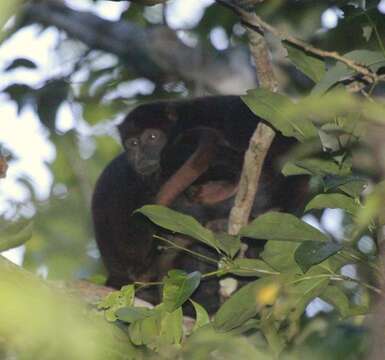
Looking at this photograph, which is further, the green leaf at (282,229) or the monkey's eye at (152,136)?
the monkey's eye at (152,136)

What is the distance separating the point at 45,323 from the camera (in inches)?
36.6

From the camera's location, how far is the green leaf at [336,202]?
2498 mm

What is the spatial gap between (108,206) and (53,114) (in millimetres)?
957

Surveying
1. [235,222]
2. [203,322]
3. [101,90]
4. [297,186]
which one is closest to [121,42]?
[101,90]

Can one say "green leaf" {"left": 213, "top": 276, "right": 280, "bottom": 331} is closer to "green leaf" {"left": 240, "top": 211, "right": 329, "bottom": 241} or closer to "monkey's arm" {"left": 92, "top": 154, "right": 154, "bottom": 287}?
"green leaf" {"left": 240, "top": 211, "right": 329, "bottom": 241}

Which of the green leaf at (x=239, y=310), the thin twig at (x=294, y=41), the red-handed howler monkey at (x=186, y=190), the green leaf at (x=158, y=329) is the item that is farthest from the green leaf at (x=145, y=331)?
the red-handed howler monkey at (x=186, y=190)

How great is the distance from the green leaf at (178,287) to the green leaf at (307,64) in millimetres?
829

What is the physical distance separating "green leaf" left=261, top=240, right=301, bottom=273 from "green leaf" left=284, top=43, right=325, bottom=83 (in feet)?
1.97

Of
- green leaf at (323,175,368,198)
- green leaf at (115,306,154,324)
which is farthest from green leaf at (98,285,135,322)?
green leaf at (323,175,368,198)

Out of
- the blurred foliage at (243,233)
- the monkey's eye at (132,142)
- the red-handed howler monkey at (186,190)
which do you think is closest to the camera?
the blurred foliage at (243,233)

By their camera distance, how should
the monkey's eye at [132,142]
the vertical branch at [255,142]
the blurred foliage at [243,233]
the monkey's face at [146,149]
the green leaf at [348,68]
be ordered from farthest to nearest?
1. the monkey's eye at [132,142]
2. the monkey's face at [146,149]
3. the vertical branch at [255,142]
4. the green leaf at [348,68]
5. the blurred foliage at [243,233]

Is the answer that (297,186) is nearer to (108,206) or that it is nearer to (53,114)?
(108,206)

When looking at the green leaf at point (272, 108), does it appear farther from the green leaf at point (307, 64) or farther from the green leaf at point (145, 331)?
the green leaf at point (145, 331)

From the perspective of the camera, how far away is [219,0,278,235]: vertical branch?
10.5 ft
